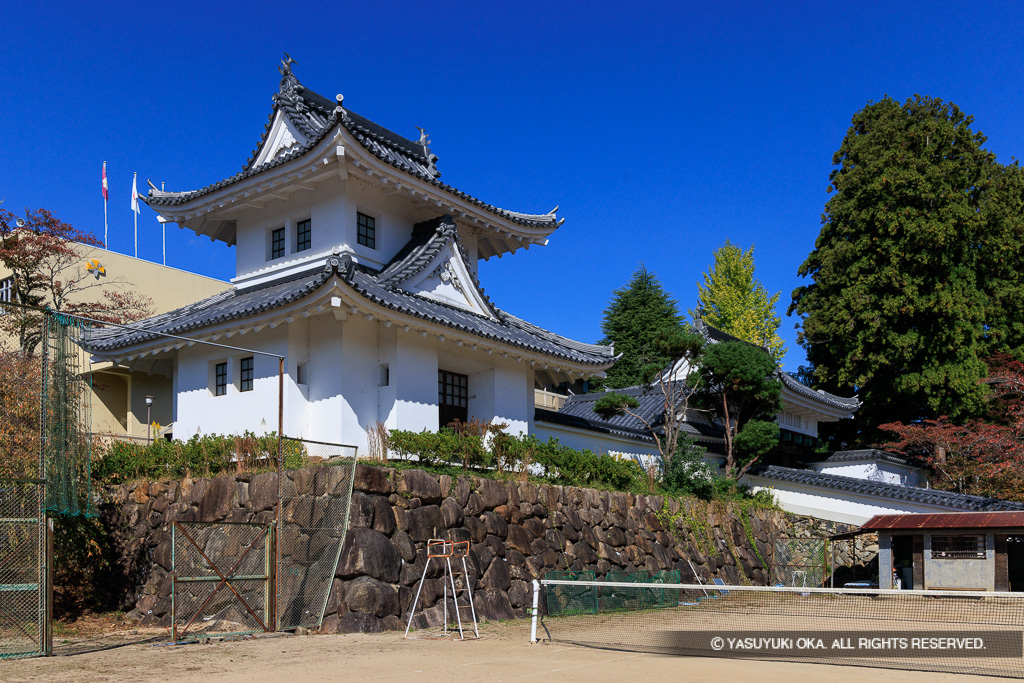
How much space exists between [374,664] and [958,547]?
53.2ft

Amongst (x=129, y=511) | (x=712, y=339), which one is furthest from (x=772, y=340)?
(x=129, y=511)

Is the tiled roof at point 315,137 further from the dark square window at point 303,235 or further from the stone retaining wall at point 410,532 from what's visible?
the stone retaining wall at point 410,532

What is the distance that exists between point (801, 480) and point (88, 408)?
21522 millimetres

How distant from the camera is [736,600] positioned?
20562 mm

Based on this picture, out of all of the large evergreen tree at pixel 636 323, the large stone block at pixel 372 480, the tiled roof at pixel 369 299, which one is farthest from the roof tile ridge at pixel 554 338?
the large evergreen tree at pixel 636 323

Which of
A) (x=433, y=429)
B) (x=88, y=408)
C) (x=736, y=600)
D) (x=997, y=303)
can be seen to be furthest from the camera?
(x=997, y=303)

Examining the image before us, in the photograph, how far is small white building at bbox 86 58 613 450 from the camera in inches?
→ 698

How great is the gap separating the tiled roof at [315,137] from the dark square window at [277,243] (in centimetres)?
175

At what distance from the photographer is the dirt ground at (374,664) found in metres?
9.62

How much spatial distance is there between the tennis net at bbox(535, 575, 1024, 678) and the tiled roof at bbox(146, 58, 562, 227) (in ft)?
33.9

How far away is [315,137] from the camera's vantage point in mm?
19812

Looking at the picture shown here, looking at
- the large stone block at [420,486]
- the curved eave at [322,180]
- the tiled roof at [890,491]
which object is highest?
the curved eave at [322,180]

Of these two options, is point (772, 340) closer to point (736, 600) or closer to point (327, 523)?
point (736, 600)

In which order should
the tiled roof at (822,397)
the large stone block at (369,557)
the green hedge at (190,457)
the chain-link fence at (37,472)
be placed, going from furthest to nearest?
1. the tiled roof at (822,397)
2. the green hedge at (190,457)
3. the large stone block at (369,557)
4. the chain-link fence at (37,472)
